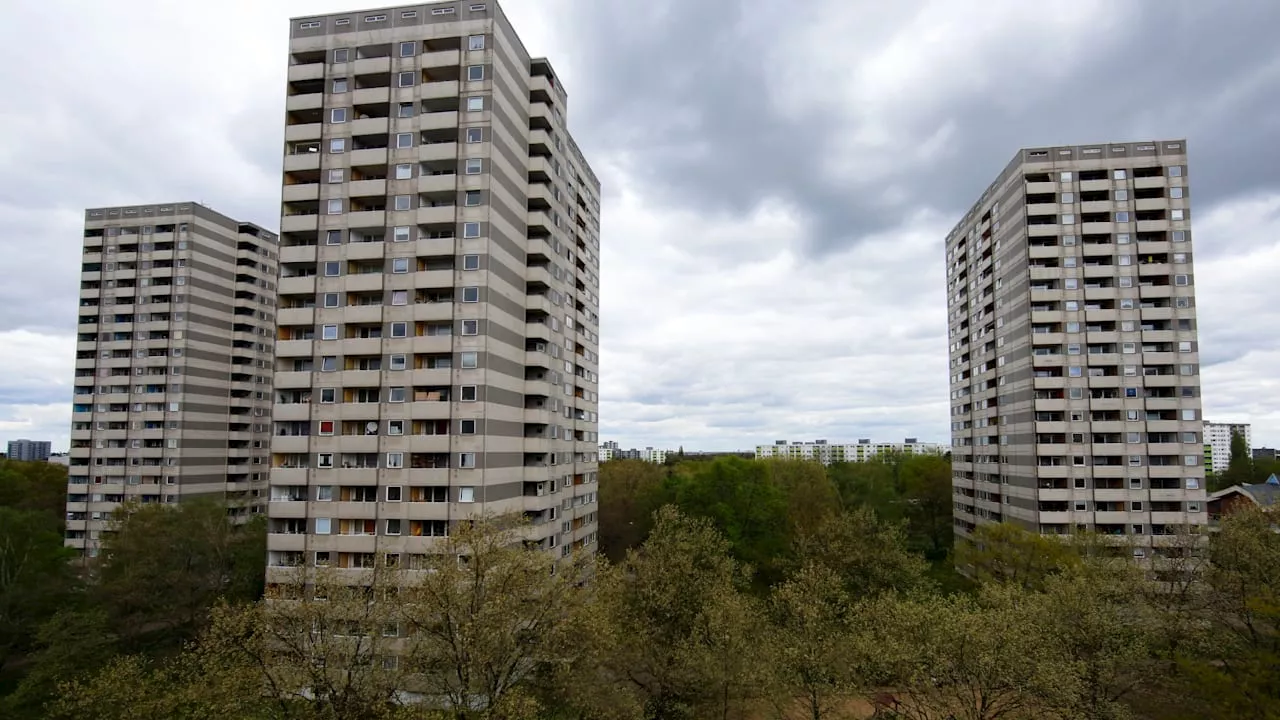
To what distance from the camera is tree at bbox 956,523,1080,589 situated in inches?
2061

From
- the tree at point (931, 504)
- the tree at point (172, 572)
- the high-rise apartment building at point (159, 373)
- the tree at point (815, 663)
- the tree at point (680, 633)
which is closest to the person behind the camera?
the tree at point (815, 663)

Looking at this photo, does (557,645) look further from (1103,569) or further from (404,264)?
(1103,569)

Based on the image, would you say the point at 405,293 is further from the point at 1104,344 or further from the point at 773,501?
the point at 1104,344

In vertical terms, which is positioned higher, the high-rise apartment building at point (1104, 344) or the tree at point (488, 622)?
the high-rise apartment building at point (1104, 344)

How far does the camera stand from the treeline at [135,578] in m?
50.9

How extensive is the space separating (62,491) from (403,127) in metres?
94.2

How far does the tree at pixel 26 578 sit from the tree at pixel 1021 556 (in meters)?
79.1

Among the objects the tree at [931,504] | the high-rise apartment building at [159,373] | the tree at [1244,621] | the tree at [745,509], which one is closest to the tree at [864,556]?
the tree at [745,509]

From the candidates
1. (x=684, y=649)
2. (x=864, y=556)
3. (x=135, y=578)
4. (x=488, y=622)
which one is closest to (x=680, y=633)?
(x=684, y=649)

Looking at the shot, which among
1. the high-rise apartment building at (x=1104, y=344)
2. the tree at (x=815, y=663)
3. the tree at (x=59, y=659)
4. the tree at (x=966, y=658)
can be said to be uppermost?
the high-rise apartment building at (x=1104, y=344)

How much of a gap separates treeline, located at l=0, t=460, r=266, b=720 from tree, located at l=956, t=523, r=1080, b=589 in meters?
67.1

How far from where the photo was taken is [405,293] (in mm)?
48562

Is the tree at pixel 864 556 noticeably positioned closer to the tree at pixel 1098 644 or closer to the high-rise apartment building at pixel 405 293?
the tree at pixel 1098 644

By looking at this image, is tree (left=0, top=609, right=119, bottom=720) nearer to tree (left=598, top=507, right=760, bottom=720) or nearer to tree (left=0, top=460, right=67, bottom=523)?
tree (left=598, top=507, right=760, bottom=720)
